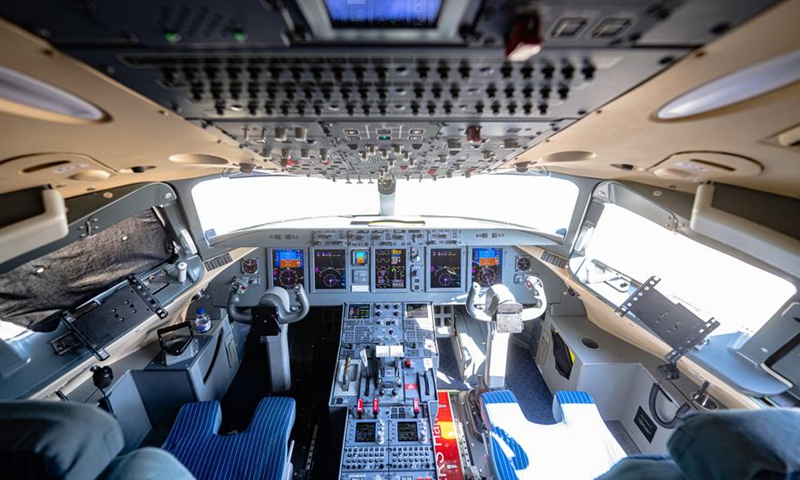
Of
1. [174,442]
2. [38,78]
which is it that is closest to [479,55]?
[38,78]

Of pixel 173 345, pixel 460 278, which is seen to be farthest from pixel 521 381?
pixel 173 345

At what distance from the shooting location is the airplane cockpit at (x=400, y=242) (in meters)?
0.76

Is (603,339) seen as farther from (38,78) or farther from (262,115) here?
(38,78)

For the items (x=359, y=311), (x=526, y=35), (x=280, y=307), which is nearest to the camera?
(x=526, y=35)

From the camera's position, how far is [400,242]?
4430mm

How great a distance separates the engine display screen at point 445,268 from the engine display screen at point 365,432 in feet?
6.64

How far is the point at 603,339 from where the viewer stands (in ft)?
12.1

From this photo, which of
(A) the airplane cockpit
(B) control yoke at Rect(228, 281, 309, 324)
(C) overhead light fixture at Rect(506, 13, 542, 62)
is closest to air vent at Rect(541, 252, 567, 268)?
(A) the airplane cockpit

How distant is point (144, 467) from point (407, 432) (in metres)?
2.39

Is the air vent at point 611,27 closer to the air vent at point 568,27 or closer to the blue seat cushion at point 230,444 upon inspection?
the air vent at point 568,27

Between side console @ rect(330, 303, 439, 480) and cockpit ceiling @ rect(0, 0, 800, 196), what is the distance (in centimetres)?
241

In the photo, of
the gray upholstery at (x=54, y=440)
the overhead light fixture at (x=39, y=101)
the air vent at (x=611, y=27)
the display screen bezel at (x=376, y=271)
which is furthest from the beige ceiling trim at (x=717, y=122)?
the display screen bezel at (x=376, y=271)

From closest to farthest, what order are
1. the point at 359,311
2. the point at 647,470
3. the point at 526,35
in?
the point at 526,35 < the point at 647,470 < the point at 359,311

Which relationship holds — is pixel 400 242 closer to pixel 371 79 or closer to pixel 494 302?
pixel 494 302
